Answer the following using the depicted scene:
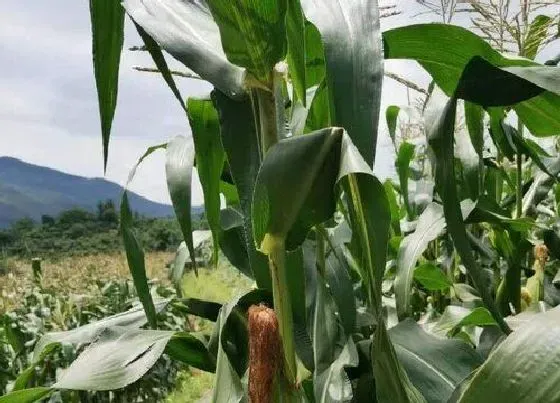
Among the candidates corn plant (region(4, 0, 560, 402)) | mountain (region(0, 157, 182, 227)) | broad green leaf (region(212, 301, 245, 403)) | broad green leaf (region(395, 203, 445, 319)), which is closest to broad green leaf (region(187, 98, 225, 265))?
corn plant (region(4, 0, 560, 402))

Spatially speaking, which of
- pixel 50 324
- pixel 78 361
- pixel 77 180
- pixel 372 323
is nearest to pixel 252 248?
pixel 78 361

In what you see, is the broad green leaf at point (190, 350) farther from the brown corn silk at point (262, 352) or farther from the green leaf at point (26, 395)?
the brown corn silk at point (262, 352)

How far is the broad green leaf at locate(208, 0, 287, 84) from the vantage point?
433 millimetres

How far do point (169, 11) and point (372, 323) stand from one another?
20.4 inches

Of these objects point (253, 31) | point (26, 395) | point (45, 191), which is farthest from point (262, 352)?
point (45, 191)

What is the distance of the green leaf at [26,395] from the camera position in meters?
0.71

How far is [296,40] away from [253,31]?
0.24 feet

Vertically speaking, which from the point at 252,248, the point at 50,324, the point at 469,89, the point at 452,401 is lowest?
the point at 50,324

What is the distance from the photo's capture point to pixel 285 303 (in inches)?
19.1

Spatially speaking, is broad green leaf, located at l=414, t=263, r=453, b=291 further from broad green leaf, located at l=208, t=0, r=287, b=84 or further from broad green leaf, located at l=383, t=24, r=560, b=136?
broad green leaf, located at l=208, t=0, r=287, b=84

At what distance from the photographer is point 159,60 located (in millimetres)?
509

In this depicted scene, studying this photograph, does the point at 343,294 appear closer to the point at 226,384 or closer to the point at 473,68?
the point at 226,384

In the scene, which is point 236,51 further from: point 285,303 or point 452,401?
point 452,401

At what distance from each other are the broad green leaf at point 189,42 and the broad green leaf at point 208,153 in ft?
0.59
